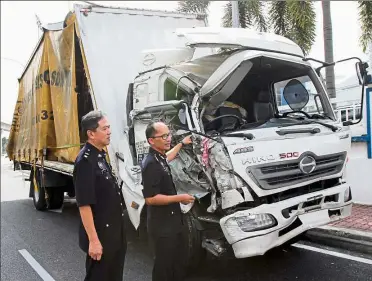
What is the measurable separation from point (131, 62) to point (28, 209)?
214 inches

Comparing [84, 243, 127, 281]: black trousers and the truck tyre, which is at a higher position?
[84, 243, 127, 281]: black trousers

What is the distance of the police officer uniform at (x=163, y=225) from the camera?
3053 millimetres

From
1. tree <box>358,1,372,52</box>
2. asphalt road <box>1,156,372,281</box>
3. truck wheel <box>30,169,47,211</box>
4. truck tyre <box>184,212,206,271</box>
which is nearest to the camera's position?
truck tyre <box>184,212,206,271</box>

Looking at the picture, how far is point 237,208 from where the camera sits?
365cm

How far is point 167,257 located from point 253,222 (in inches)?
35.3

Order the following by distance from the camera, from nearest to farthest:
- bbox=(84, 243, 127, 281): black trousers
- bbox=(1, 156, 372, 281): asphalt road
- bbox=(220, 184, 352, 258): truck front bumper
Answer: bbox=(84, 243, 127, 281): black trousers → bbox=(220, 184, 352, 258): truck front bumper → bbox=(1, 156, 372, 281): asphalt road

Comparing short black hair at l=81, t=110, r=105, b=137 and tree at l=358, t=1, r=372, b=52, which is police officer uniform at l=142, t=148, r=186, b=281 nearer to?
short black hair at l=81, t=110, r=105, b=137

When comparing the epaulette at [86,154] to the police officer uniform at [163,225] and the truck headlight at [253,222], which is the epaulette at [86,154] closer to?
the police officer uniform at [163,225]

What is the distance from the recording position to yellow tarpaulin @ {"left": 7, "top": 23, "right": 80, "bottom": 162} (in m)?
6.23

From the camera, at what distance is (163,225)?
10.1ft

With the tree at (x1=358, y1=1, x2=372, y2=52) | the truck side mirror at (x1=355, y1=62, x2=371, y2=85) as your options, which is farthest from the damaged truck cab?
the tree at (x1=358, y1=1, x2=372, y2=52)

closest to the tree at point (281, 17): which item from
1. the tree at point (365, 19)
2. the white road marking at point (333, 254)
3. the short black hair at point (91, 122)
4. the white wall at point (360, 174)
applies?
the tree at point (365, 19)

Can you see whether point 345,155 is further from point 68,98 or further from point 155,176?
point 68,98

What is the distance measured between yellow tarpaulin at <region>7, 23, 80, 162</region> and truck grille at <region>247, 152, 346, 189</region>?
10.8ft
